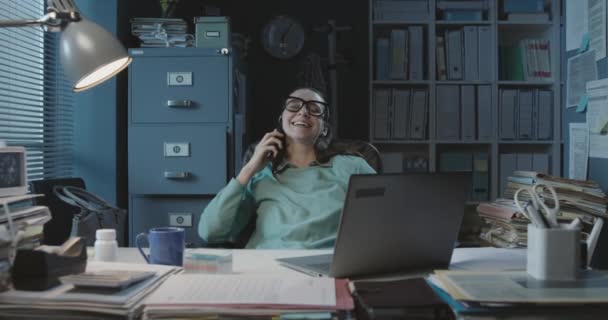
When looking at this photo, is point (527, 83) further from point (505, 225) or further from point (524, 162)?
point (505, 225)

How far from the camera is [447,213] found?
1336 mm

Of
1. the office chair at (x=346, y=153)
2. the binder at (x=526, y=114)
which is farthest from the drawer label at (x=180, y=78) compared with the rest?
the binder at (x=526, y=114)

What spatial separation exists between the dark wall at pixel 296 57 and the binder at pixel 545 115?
3.61 ft

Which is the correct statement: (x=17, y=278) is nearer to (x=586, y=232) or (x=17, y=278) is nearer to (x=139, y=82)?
(x=586, y=232)

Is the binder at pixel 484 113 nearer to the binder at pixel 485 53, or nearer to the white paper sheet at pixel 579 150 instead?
the binder at pixel 485 53

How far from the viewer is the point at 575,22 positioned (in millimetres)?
2260

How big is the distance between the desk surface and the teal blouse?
11.5 inches

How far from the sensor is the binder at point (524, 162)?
3.82 m

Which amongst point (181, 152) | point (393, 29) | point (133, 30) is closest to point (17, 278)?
point (181, 152)

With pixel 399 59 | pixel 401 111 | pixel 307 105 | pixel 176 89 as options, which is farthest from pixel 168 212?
pixel 399 59

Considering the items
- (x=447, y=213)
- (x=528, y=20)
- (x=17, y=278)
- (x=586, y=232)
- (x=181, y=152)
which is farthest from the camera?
(x=528, y=20)

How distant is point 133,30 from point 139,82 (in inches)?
12.3

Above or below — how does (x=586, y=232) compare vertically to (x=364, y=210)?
below

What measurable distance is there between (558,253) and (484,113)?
2.77 m
